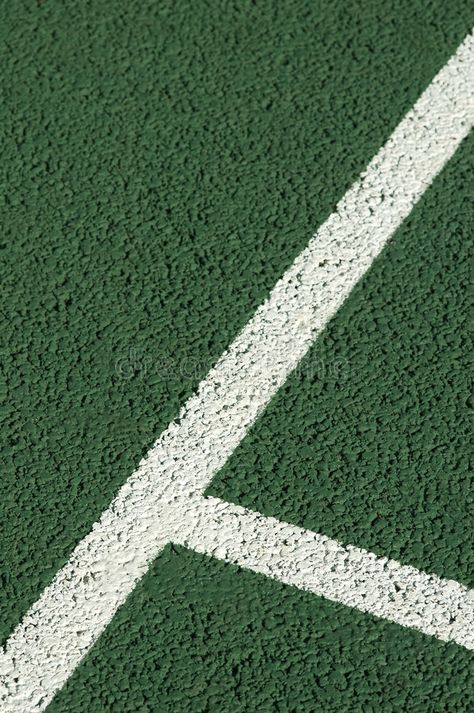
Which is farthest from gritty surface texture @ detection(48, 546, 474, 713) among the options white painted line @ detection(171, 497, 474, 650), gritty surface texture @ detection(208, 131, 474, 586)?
gritty surface texture @ detection(208, 131, 474, 586)

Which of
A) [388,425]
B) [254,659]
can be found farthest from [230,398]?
[254,659]

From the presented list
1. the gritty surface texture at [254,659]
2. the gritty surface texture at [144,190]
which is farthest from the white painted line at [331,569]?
the gritty surface texture at [144,190]

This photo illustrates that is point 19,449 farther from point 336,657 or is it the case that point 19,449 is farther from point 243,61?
point 243,61

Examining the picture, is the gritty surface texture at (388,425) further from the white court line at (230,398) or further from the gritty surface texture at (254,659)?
the gritty surface texture at (254,659)

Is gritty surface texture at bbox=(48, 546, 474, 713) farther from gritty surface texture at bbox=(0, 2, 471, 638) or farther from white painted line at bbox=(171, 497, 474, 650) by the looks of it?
gritty surface texture at bbox=(0, 2, 471, 638)

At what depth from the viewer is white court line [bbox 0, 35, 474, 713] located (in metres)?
2.75

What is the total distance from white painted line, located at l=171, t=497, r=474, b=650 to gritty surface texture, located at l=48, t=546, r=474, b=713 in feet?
0.12

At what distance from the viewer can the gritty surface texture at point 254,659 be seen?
269cm

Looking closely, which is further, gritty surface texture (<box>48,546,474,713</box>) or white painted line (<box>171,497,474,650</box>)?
white painted line (<box>171,497,474,650</box>)

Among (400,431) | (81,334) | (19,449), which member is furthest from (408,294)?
(19,449)

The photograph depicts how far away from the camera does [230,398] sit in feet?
10.5

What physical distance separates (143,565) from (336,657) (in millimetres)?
512

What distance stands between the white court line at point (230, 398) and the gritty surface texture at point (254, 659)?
73 mm

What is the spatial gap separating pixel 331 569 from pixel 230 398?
0.58 m
